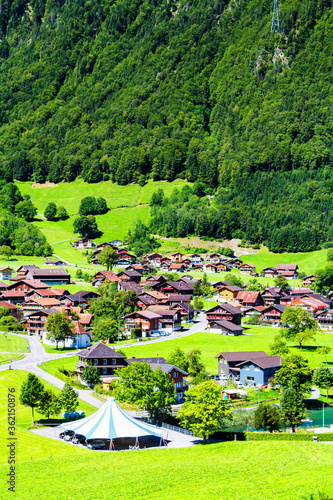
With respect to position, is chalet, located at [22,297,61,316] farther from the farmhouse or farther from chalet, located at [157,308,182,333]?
the farmhouse

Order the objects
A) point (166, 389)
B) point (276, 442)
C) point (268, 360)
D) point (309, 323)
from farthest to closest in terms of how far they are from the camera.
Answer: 1. point (309, 323)
2. point (268, 360)
3. point (166, 389)
4. point (276, 442)

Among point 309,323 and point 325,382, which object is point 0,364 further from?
point 309,323

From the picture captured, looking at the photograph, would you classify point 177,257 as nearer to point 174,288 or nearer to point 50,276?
point 174,288

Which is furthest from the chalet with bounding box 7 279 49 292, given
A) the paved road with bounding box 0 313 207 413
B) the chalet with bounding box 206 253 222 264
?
the chalet with bounding box 206 253 222 264

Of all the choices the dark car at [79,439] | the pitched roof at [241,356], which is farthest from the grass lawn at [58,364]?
Answer: the dark car at [79,439]

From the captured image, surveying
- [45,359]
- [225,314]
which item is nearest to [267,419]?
[45,359]

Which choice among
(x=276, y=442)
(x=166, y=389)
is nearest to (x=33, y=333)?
(x=166, y=389)
